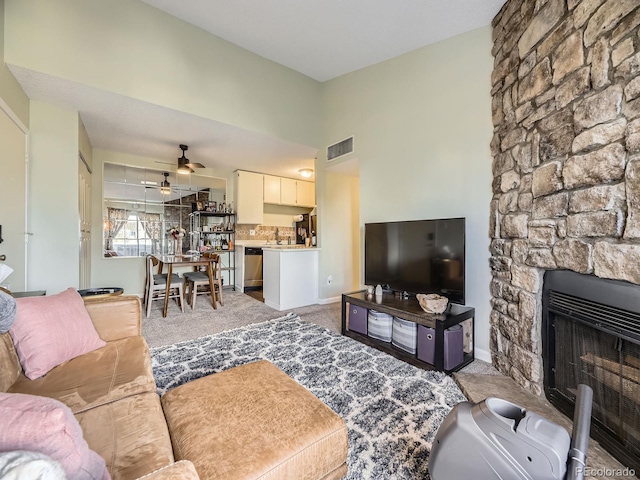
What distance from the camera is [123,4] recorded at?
263cm

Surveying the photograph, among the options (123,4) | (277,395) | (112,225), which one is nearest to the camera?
(277,395)

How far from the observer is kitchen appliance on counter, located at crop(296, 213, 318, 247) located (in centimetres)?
522

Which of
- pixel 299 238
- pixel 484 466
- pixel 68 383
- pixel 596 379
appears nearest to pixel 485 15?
pixel 596 379

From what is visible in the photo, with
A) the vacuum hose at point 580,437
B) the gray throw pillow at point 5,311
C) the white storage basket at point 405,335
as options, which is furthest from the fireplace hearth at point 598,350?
the gray throw pillow at point 5,311

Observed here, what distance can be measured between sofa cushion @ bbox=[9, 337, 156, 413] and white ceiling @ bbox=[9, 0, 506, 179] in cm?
246

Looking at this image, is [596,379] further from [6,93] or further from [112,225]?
[112,225]

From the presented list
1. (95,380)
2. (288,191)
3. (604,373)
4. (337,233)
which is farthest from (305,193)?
(604,373)

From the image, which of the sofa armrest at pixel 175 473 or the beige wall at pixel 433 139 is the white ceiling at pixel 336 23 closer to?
the beige wall at pixel 433 139

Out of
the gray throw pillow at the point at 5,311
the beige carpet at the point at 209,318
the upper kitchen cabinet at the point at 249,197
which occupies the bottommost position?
the beige carpet at the point at 209,318

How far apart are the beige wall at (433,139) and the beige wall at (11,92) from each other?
3.32 m

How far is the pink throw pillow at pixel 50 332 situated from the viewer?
1.32 metres

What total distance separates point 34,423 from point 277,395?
842 mm

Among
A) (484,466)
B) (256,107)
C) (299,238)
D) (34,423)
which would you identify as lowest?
(484,466)

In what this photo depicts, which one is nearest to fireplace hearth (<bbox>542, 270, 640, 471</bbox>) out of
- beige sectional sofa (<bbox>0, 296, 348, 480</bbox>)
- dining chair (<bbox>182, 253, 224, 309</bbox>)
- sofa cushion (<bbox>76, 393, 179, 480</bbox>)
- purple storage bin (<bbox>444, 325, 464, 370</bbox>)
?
purple storage bin (<bbox>444, 325, 464, 370</bbox>)
